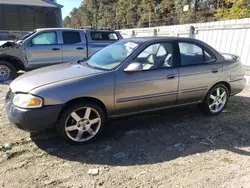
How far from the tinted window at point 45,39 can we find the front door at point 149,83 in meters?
5.12

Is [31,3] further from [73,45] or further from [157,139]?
[157,139]

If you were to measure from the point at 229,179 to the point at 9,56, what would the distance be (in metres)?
7.14

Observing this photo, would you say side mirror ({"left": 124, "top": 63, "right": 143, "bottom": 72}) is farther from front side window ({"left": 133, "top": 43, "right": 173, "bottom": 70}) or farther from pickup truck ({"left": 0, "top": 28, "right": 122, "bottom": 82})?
pickup truck ({"left": 0, "top": 28, "right": 122, "bottom": 82})

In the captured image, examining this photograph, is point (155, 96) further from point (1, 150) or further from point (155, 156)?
point (1, 150)

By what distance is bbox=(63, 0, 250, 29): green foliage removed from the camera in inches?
1023

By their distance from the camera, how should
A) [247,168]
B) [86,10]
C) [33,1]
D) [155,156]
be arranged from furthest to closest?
[86,10] → [33,1] → [155,156] → [247,168]

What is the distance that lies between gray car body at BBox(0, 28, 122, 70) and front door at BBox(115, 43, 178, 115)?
16.4 feet

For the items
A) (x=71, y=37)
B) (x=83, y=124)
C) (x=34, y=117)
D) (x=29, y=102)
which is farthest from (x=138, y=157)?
(x=71, y=37)

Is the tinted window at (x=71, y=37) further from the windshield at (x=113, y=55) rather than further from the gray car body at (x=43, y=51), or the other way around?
the windshield at (x=113, y=55)

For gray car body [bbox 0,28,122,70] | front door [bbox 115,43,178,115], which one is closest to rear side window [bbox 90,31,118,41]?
gray car body [bbox 0,28,122,70]

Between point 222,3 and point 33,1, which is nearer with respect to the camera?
point 33,1

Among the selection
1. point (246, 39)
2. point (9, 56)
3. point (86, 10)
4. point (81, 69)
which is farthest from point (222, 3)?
point (86, 10)

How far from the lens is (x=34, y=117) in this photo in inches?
123

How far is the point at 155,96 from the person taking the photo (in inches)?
156
